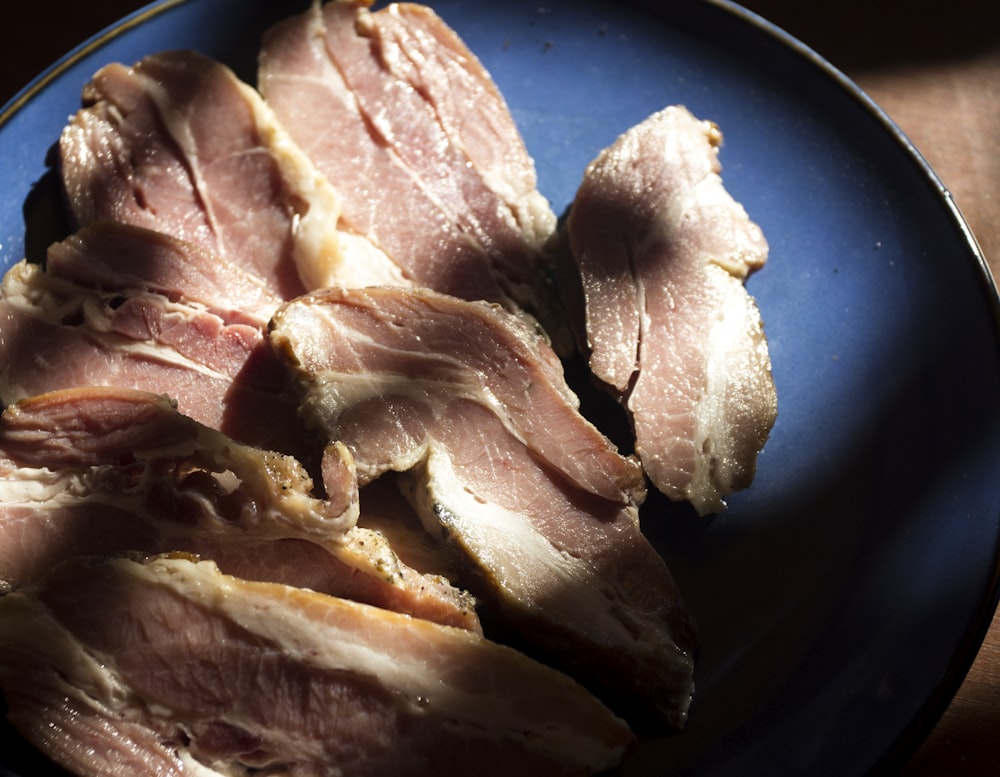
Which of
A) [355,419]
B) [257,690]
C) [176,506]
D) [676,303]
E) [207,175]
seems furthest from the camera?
[207,175]

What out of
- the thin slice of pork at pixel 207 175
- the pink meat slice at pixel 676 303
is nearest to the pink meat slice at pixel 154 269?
the thin slice of pork at pixel 207 175

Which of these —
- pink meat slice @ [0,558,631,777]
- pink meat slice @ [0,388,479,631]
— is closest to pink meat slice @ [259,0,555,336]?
pink meat slice @ [0,388,479,631]

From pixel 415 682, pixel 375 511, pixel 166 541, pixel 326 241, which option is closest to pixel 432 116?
pixel 326 241

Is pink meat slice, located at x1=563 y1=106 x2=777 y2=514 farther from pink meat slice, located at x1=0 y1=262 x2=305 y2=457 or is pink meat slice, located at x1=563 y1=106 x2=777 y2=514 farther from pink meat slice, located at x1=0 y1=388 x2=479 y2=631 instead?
pink meat slice, located at x1=0 y1=262 x2=305 y2=457

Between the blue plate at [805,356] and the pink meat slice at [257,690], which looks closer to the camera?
the pink meat slice at [257,690]

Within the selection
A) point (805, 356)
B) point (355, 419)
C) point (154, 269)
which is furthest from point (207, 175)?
point (805, 356)

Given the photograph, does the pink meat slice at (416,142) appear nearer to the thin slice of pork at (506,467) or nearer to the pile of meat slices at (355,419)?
the pile of meat slices at (355,419)

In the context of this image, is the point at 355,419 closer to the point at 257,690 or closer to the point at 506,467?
the point at 506,467

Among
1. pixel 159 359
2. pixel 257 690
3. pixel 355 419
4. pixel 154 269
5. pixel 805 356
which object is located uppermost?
pixel 154 269
